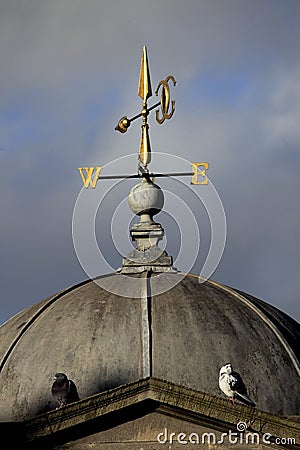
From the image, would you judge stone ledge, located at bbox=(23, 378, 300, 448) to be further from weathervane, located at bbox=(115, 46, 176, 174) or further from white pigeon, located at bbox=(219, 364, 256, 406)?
weathervane, located at bbox=(115, 46, 176, 174)

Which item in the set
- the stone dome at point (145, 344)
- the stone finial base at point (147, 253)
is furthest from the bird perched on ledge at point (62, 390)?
the stone finial base at point (147, 253)

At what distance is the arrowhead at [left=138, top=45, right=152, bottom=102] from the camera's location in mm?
38500

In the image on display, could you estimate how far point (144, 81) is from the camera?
127 ft

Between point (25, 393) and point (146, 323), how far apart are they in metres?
3.20

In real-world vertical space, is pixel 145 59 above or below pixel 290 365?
above

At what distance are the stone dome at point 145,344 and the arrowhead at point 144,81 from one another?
6.33 metres

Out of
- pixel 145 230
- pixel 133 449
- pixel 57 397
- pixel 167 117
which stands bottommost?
pixel 133 449

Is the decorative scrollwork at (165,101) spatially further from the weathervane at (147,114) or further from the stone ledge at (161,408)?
the stone ledge at (161,408)

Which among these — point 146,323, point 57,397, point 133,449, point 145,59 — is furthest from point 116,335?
point 145,59

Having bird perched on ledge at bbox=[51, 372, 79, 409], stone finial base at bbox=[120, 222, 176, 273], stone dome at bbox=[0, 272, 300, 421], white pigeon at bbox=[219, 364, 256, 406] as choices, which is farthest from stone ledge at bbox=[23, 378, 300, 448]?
stone finial base at bbox=[120, 222, 176, 273]

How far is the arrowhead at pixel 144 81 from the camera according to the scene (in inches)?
1516

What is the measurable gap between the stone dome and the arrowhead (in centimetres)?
633

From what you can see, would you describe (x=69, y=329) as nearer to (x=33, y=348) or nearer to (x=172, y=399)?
(x=33, y=348)

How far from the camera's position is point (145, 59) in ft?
128
